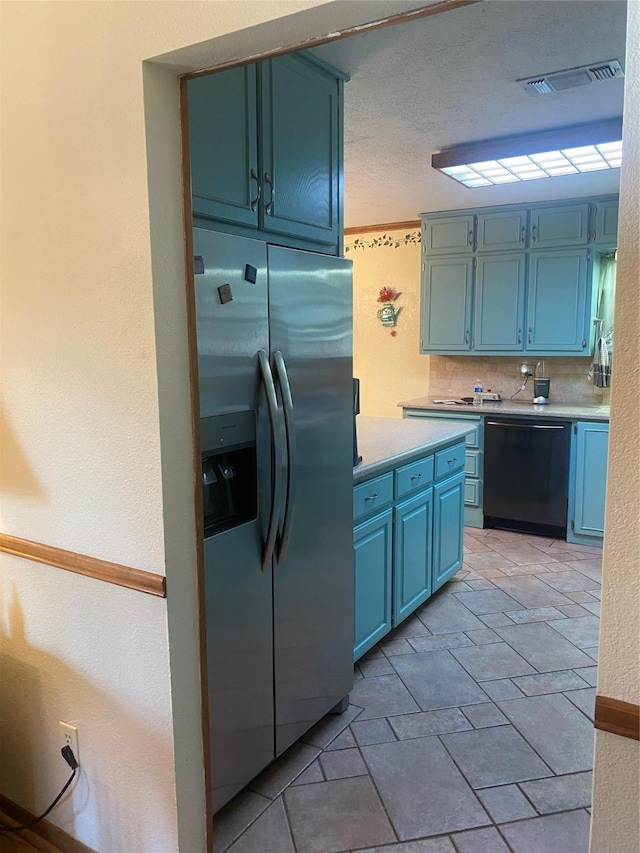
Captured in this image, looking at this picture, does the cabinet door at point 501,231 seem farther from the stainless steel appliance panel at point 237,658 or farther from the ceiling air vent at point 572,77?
the stainless steel appliance panel at point 237,658

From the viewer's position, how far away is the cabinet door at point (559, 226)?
4.64 meters

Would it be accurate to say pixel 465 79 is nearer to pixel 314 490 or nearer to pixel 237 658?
pixel 314 490

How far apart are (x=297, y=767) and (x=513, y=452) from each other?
3094mm

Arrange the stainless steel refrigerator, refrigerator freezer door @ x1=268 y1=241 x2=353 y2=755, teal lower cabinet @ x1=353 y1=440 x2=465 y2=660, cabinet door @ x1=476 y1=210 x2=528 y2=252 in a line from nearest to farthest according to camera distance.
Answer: the stainless steel refrigerator, refrigerator freezer door @ x1=268 y1=241 x2=353 y2=755, teal lower cabinet @ x1=353 y1=440 x2=465 y2=660, cabinet door @ x1=476 y1=210 x2=528 y2=252

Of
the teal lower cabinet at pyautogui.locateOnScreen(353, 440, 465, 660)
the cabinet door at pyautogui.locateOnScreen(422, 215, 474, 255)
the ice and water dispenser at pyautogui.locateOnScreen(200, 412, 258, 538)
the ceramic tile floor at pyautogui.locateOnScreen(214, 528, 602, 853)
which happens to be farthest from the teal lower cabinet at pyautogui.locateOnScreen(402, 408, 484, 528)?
the ice and water dispenser at pyautogui.locateOnScreen(200, 412, 258, 538)

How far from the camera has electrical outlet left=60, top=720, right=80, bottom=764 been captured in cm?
173

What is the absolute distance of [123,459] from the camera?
4.97 ft

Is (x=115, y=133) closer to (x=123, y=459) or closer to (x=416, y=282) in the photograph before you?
(x=123, y=459)

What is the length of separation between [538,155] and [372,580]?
2420 mm

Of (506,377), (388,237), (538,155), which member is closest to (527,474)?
(506,377)

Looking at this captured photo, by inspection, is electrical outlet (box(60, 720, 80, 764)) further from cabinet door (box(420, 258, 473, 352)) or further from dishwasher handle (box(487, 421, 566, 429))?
cabinet door (box(420, 258, 473, 352))

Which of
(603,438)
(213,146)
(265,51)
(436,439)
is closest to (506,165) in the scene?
(436,439)

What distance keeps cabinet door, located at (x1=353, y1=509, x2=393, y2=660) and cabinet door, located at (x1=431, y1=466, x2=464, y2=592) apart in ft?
1.92

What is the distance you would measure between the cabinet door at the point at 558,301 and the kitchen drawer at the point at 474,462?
937 millimetres
